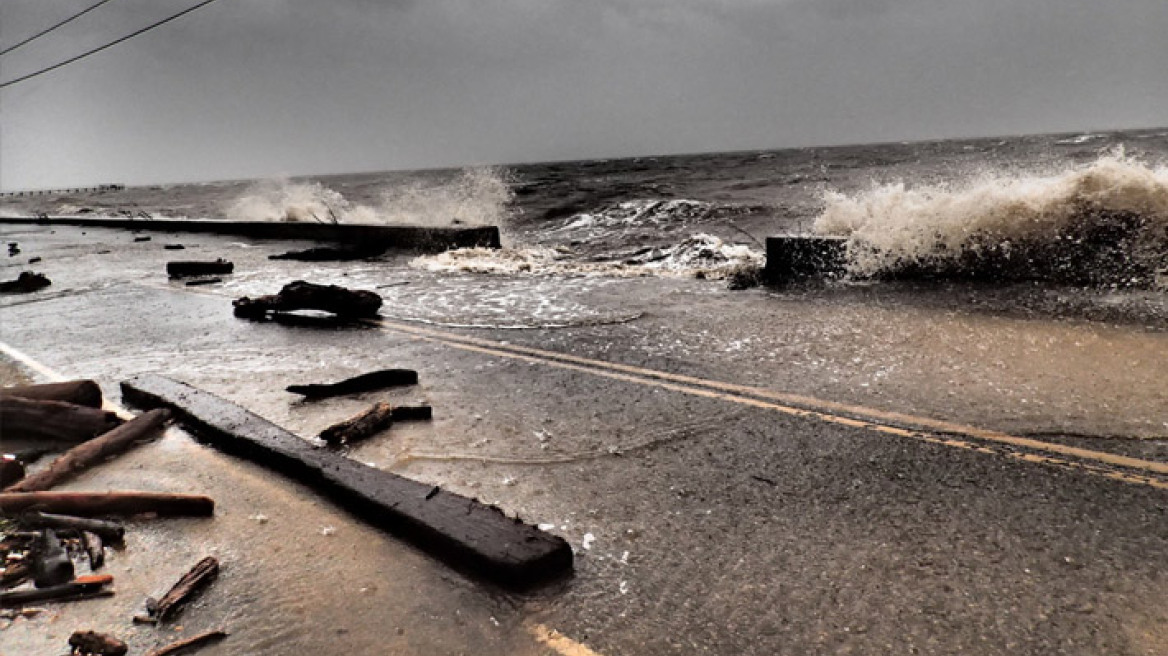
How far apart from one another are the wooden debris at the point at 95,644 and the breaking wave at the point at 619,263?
837 centimetres

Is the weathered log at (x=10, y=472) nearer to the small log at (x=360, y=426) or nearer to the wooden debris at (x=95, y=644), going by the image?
the small log at (x=360, y=426)

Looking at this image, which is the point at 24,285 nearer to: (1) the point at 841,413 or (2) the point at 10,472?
(2) the point at 10,472

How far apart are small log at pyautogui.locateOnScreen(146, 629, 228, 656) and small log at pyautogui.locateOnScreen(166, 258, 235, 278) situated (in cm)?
1098

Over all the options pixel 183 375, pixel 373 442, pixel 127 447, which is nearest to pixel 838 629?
pixel 373 442

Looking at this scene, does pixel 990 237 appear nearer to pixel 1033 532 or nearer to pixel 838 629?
pixel 1033 532

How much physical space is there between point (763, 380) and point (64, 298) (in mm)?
10164

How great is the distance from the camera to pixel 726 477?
316cm

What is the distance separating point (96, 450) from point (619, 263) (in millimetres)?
9620

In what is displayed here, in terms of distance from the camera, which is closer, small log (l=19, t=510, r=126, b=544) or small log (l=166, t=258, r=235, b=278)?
small log (l=19, t=510, r=126, b=544)

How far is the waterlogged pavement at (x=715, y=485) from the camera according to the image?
2.10 metres

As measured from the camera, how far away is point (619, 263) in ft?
40.7

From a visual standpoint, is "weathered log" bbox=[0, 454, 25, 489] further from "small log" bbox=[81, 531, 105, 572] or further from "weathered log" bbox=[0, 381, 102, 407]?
"weathered log" bbox=[0, 381, 102, 407]

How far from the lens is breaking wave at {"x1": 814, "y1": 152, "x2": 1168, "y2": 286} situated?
742 cm

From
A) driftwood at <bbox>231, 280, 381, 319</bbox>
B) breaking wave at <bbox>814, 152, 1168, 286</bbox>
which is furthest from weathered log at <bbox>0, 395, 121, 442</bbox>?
breaking wave at <bbox>814, 152, 1168, 286</bbox>
